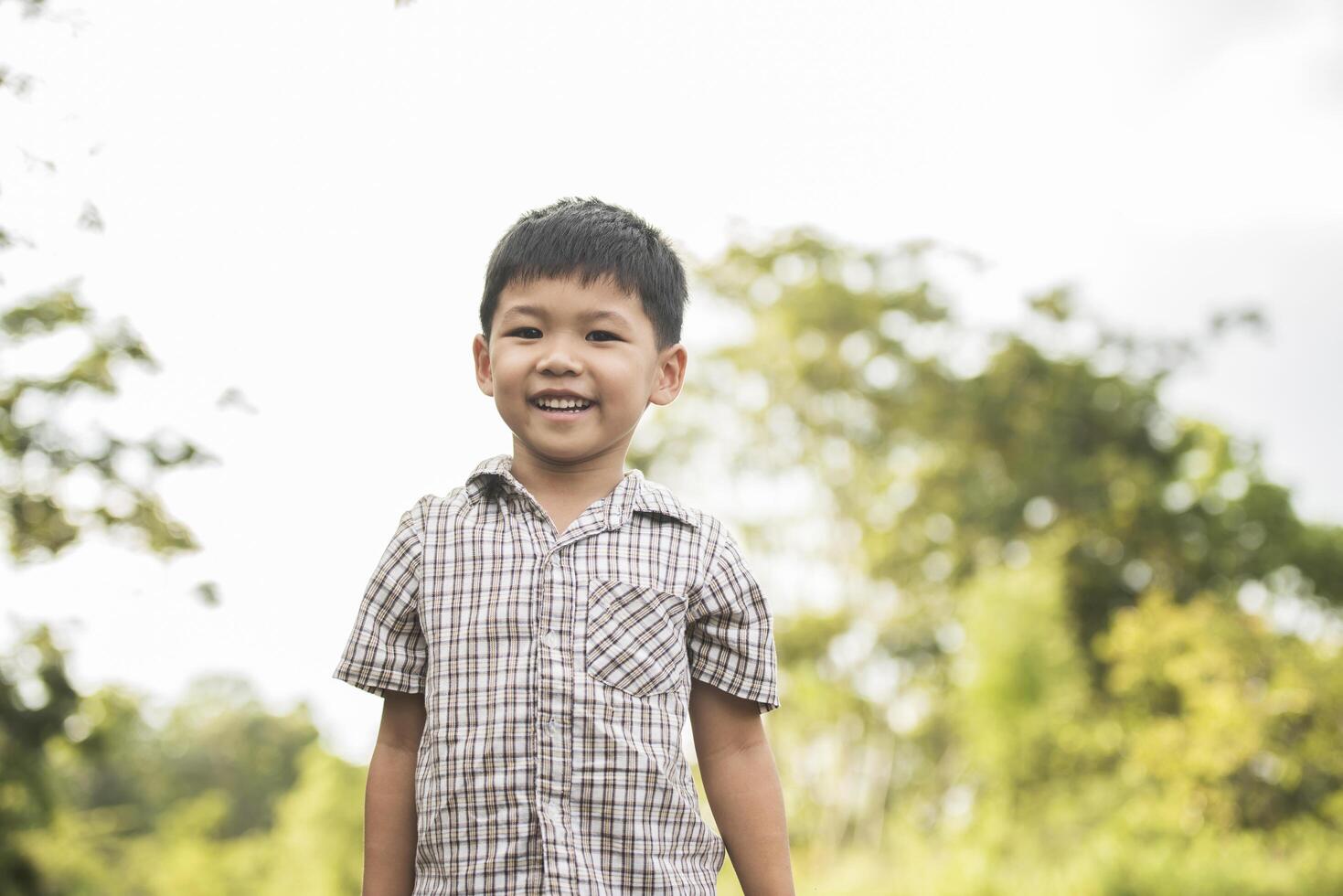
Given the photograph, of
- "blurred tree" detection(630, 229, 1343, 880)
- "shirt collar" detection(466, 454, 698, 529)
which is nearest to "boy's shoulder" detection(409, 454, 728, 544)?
"shirt collar" detection(466, 454, 698, 529)

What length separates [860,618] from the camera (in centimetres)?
1953

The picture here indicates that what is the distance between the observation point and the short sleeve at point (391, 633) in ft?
5.70

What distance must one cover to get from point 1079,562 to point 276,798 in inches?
814

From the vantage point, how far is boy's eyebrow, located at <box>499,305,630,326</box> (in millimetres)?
1745

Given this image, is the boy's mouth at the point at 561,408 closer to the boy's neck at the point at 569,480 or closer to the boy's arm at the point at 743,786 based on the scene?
the boy's neck at the point at 569,480

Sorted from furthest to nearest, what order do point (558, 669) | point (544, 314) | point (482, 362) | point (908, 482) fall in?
1. point (908, 482)
2. point (482, 362)
3. point (544, 314)
4. point (558, 669)

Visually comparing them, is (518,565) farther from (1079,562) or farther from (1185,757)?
(1079,562)

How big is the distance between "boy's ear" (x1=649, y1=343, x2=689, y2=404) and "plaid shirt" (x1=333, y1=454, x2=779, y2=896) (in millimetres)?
142

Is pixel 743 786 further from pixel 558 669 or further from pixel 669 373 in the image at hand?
pixel 669 373

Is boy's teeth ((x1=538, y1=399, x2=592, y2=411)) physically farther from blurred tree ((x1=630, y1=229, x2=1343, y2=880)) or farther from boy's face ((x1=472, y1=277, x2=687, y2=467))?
blurred tree ((x1=630, y1=229, x2=1343, y2=880))

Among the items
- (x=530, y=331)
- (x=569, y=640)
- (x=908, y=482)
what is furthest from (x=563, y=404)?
(x=908, y=482)

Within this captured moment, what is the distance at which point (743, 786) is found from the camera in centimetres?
179

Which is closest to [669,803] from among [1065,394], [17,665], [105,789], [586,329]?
[586,329]

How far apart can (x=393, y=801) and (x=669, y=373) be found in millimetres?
718
